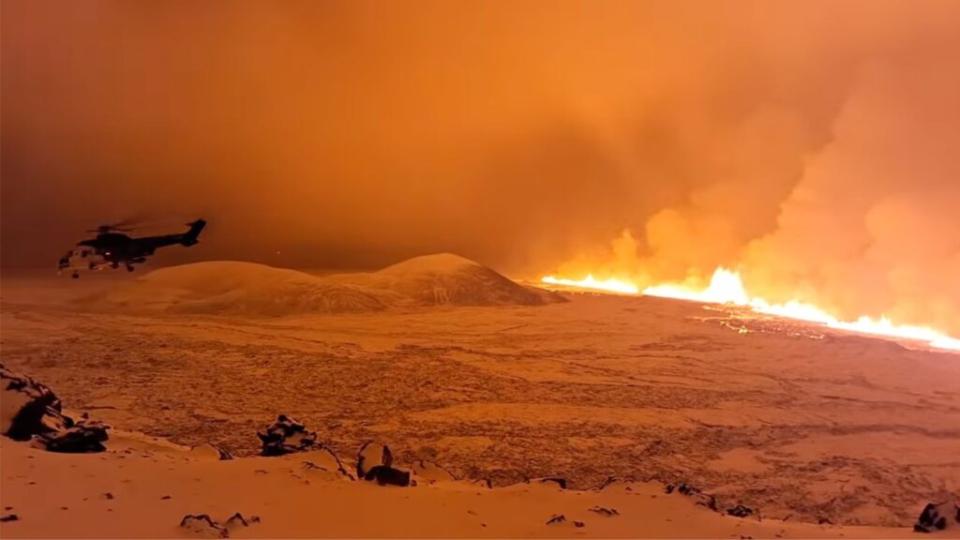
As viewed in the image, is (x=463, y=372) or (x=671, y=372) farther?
(x=671, y=372)

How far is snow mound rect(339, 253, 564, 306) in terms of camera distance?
2789cm

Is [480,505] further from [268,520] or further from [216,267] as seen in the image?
[216,267]

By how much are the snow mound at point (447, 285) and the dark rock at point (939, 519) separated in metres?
20.8

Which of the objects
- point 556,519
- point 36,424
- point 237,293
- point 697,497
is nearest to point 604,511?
point 556,519

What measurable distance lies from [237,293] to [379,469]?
1948cm

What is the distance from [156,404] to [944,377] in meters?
17.6

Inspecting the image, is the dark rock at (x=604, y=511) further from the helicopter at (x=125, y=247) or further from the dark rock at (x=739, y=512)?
the helicopter at (x=125, y=247)

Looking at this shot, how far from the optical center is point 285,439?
858 centimetres

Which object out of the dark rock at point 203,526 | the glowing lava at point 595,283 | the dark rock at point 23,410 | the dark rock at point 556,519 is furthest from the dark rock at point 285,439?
the glowing lava at point 595,283

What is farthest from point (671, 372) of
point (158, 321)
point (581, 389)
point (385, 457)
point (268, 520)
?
point (158, 321)

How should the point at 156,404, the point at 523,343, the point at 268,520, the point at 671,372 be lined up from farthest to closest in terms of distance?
the point at 523,343 < the point at 671,372 < the point at 156,404 < the point at 268,520

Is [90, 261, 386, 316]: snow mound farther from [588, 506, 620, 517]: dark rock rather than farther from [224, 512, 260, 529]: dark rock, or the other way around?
[224, 512, 260, 529]: dark rock

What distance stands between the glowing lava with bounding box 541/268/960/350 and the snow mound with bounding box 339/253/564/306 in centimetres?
1033

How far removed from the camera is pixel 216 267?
94.6ft
